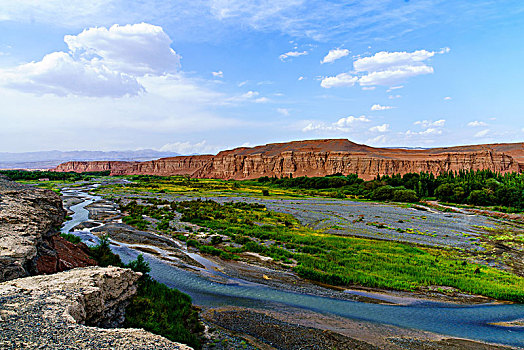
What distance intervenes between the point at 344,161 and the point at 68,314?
136990 mm

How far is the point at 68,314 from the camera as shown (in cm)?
685

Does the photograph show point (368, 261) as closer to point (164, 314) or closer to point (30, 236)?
point (164, 314)

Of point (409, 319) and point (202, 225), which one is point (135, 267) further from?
point (202, 225)

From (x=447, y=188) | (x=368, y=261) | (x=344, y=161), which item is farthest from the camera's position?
(x=344, y=161)

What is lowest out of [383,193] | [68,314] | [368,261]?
[368,261]

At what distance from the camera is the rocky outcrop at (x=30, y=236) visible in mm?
8875

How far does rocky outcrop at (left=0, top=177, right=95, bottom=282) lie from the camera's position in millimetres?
8875

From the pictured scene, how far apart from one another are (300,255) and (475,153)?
129 meters

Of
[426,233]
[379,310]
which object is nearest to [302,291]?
[379,310]

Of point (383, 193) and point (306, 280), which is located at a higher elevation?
point (383, 193)

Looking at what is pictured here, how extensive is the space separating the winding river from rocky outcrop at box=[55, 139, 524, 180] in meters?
119

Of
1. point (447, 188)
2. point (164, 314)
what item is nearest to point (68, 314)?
point (164, 314)

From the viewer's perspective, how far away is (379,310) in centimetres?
1498

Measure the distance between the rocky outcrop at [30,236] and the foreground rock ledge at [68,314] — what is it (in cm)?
104
